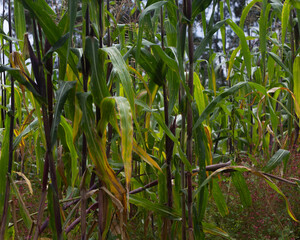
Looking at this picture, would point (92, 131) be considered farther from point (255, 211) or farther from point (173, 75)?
point (255, 211)

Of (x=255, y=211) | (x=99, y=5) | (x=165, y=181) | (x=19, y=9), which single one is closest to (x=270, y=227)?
(x=255, y=211)

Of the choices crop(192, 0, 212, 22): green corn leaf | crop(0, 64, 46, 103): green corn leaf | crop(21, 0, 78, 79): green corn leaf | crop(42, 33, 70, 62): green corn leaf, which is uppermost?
crop(192, 0, 212, 22): green corn leaf

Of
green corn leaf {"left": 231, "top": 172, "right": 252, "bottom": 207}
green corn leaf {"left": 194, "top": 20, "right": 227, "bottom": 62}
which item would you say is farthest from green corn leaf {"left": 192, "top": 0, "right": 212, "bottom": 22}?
green corn leaf {"left": 231, "top": 172, "right": 252, "bottom": 207}

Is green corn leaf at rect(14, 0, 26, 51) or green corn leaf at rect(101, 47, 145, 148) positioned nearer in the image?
green corn leaf at rect(101, 47, 145, 148)

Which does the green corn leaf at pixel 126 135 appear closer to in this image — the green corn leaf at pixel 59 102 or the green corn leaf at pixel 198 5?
the green corn leaf at pixel 59 102

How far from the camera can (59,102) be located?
85cm

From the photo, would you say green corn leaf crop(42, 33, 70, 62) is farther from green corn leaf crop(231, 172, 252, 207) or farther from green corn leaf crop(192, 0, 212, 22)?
green corn leaf crop(231, 172, 252, 207)

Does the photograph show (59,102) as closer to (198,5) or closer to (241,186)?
(198,5)

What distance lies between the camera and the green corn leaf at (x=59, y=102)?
0.85m

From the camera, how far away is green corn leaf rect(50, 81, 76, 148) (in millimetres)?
846

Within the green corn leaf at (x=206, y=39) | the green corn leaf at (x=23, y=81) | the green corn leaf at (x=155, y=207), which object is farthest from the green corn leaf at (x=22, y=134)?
the green corn leaf at (x=206, y=39)

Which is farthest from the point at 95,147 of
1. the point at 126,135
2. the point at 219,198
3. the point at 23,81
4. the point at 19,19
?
the point at 219,198

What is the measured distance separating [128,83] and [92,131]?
0.15 meters

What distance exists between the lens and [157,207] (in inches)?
46.4
